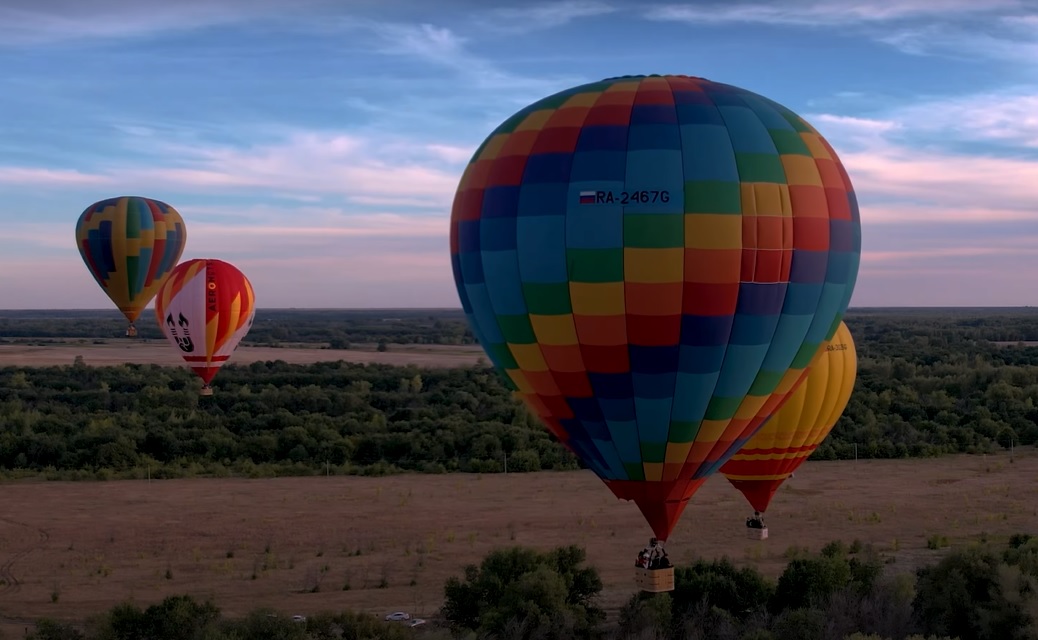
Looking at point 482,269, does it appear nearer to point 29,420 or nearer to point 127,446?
point 127,446

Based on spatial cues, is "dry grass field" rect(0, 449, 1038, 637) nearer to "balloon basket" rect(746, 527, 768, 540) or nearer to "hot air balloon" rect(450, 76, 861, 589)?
"balloon basket" rect(746, 527, 768, 540)

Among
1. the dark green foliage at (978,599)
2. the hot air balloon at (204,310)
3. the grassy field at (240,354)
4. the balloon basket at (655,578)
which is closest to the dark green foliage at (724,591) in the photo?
the dark green foliage at (978,599)

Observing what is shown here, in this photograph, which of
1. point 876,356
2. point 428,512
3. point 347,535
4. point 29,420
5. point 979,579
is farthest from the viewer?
point 876,356

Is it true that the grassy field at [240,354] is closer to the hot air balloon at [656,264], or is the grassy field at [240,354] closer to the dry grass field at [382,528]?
the dry grass field at [382,528]

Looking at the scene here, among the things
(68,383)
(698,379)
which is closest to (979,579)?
(698,379)

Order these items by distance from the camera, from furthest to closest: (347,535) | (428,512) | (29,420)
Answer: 1. (29,420)
2. (428,512)
3. (347,535)

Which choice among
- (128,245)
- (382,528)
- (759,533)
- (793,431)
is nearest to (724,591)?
(793,431)
